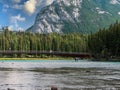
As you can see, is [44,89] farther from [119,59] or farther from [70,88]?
[119,59]

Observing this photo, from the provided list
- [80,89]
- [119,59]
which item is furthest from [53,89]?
[119,59]

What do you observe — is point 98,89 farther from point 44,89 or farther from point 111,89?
point 44,89

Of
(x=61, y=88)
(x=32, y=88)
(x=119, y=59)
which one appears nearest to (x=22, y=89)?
(x=32, y=88)

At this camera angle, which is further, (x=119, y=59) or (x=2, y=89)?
(x=119, y=59)

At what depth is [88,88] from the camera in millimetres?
49656

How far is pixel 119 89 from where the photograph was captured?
48.0 metres

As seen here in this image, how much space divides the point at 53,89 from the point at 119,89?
17697mm

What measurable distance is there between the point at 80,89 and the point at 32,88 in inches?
254

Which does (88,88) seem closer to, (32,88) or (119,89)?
(119,89)

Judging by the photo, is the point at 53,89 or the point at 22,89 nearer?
the point at 53,89

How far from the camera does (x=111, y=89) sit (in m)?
48.1

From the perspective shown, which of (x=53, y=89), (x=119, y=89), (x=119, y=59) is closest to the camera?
(x=53, y=89)

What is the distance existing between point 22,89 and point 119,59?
501ft

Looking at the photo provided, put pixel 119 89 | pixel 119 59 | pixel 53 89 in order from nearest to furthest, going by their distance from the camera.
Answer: pixel 53 89, pixel 119 89, pixel 119 59
